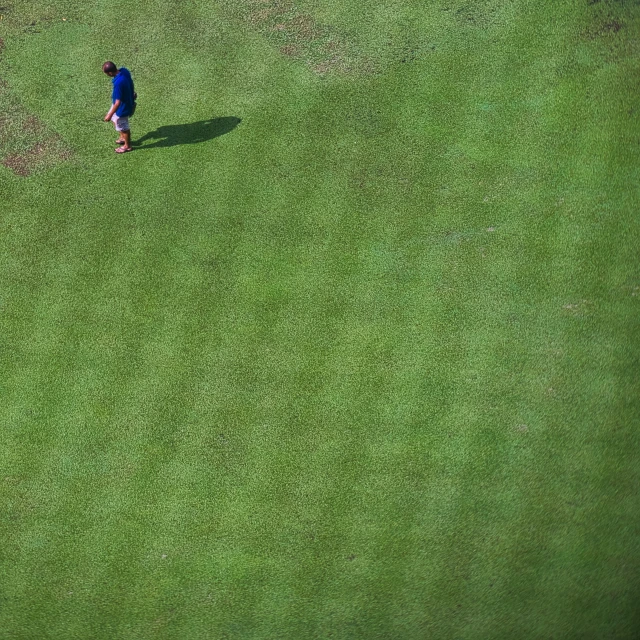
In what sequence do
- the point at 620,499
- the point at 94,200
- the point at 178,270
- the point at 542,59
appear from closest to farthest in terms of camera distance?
the point at 620,499, the point at 178,270, the point at 94,200, the point at 542,59

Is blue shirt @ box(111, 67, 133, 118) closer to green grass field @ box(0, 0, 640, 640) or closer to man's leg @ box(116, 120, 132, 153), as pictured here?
man's leg @ box(116, 120, 132, 153)

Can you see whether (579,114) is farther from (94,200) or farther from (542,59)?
(94,200)

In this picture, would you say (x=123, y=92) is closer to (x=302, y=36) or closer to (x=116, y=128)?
(x=116, y=128)

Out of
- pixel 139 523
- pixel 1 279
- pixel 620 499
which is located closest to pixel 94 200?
pixel 1 279

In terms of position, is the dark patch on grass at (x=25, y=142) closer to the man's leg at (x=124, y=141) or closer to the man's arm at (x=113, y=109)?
the man's leg at (x=124, y=141)

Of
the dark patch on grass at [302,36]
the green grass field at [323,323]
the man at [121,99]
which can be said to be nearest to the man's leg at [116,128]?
the man at [121,99]

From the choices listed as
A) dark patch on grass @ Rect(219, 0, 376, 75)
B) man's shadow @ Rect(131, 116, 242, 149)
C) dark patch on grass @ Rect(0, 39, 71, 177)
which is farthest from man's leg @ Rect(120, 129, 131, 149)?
dark patch on grass @ Rect(219, 0, 376, 75)

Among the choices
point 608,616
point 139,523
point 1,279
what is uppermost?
point 1,279
